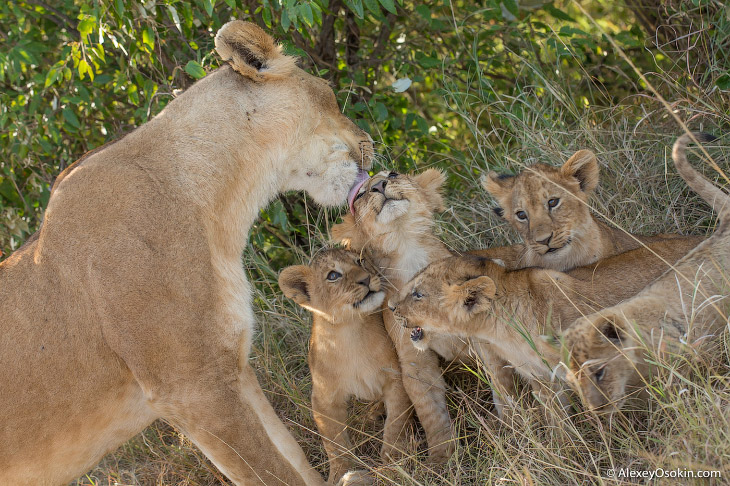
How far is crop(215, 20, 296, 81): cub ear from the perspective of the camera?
311 cm

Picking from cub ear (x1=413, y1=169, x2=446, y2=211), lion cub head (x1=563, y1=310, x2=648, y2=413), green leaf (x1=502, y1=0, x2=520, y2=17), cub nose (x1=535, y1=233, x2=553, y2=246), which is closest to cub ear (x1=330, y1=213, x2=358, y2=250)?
cub ear (x1=413, y1=169, x2=446, y2=211)

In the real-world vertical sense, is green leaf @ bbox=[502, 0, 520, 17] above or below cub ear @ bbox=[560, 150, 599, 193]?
above

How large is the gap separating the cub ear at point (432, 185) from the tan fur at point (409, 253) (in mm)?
11

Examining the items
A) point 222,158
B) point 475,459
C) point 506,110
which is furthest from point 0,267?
point 506,110

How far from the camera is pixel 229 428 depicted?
286cm

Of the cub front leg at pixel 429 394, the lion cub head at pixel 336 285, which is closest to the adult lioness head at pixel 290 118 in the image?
the lion cub head at pixel 336 285

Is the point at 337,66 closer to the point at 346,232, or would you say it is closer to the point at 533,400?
the point at 346,232

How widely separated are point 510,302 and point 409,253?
667 millimetres

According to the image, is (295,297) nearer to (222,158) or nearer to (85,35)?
(222,158)

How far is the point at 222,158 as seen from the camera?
311 centimetres

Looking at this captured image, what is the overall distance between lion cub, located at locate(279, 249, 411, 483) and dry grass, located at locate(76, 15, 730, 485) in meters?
0.12

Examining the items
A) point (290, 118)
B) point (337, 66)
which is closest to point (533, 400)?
point (290, 118)

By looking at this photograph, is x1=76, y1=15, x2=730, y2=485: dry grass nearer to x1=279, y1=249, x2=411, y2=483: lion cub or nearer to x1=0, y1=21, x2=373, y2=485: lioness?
x1=279, y1=249, x2=411, y2=483: lion cub

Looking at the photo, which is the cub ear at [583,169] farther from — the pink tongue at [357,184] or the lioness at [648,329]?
the pink tongue at [357,184]
